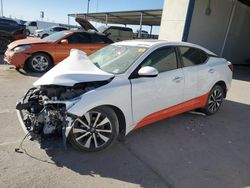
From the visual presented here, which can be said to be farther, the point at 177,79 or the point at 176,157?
the point at 177,79

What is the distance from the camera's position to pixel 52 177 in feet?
9.49

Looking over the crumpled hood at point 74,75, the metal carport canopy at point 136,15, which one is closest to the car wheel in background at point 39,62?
the crumpled hood at point 74,75

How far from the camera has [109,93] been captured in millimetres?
3318

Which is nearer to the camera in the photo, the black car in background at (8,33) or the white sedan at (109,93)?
the white sedan at (109,93)

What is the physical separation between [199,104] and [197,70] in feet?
2.44

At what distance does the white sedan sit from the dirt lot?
0.95 feet

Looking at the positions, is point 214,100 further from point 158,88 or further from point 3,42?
point 3,42

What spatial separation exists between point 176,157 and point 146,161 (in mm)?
474

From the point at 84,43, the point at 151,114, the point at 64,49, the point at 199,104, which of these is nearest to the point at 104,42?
the point at 84,43

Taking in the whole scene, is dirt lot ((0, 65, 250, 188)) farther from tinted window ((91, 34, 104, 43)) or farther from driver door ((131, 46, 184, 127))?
tinted window ((91, 34, 104, 43))

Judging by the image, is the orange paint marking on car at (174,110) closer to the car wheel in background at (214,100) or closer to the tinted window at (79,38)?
the car wheel in background at (214,100)

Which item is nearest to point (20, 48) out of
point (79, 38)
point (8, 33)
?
point (79, 38)

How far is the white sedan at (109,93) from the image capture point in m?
3.19

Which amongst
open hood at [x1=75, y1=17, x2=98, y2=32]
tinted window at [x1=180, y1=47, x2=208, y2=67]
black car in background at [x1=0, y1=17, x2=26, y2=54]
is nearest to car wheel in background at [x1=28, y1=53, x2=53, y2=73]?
open hood at [x1=75, y1=17, x2=98, y2=32]
